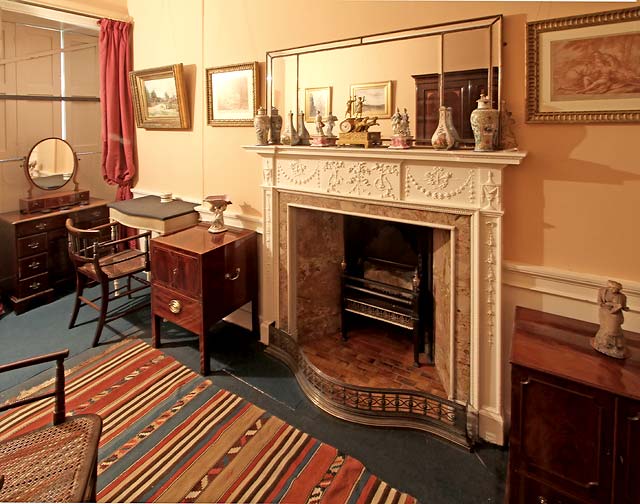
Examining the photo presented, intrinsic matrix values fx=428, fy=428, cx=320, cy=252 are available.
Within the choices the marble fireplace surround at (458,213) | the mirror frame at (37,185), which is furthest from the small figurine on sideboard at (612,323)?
the mirror frame at (37,185)

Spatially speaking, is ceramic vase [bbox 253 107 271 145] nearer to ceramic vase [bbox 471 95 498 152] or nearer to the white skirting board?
ceramic vase [bbox 471 95 498 152]

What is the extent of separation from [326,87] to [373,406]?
1.98m

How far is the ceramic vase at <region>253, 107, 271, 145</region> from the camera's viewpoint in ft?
9.44

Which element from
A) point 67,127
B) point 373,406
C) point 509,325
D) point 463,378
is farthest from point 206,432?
point 67,127

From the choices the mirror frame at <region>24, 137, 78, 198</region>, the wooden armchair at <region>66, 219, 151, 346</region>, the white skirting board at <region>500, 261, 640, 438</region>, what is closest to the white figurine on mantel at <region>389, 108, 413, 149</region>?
the white skirting board at <region>500, 261, 640, 438</region>

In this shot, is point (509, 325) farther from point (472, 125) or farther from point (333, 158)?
point (333, 158)

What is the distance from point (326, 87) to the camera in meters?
2.75

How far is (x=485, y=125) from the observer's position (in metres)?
2.02

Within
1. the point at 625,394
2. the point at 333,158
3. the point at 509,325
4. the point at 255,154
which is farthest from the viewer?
the point at 255,154

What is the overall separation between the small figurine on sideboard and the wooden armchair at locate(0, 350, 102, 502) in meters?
2.00

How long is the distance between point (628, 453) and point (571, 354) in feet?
1.22

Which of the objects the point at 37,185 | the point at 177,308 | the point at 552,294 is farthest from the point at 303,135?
the point at 37,185

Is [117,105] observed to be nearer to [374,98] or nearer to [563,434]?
[374,98]

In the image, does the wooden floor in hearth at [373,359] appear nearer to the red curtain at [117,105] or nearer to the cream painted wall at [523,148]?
the cream painted wall at [523,148]
